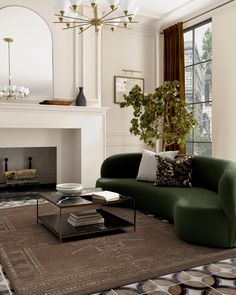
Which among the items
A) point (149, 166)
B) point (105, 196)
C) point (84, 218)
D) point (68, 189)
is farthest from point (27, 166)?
point (105, 196)

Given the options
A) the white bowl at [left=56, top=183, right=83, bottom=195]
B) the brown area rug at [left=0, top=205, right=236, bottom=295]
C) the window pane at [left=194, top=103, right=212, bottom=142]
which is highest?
the window pane at [left=194, top=103, right=212, bottom=142]

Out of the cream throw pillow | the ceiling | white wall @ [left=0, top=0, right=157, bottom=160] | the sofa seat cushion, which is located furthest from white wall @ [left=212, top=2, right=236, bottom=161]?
the sofa seat cushion

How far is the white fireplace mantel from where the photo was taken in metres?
4.97

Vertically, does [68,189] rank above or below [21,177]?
above

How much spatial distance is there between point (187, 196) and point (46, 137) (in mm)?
2996

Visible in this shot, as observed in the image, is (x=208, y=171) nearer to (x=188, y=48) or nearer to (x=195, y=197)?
(x=195, y=197)

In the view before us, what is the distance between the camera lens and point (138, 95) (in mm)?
5105

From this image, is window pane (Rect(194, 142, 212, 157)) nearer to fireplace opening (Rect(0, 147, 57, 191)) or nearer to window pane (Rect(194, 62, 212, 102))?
window pane (Rect(194, 62, 212, 102))

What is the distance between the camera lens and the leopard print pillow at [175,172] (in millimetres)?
3713

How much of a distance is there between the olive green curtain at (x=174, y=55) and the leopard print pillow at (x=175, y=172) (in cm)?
212

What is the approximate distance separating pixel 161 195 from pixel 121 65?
336 centimetres

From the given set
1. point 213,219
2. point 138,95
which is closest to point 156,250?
point 213,219

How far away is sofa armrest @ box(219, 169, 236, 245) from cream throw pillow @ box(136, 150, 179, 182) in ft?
4.26

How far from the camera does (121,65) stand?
6.18m
